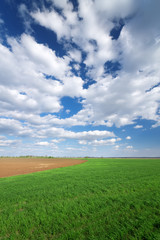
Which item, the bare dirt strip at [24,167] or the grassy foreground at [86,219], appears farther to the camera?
the bare dirt strip at [24,167]

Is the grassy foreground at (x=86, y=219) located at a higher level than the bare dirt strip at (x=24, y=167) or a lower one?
lower

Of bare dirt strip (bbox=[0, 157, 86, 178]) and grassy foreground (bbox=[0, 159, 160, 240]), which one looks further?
bare dirt strip (bbox=[0, 157, 86, 178])

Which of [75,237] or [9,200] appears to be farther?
[9,200]

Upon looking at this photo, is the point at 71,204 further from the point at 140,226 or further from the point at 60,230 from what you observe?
the point at 140,226

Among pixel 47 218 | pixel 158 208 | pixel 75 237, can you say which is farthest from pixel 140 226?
pixel 47 218

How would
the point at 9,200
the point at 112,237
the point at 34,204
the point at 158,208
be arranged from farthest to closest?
the point at 9,200 < the point at 34,204 < the point at 158,208 < the point at 112,237

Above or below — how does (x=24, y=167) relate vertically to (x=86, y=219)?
above

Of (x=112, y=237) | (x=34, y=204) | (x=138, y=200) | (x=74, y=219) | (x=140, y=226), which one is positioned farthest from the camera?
(x=34, y=204)

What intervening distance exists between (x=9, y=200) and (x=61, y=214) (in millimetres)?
5377

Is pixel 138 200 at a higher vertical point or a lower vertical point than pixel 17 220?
higher

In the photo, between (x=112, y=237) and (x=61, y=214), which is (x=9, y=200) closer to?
(x=61, y=214)

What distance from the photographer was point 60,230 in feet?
16.2

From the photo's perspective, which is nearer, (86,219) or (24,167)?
(86,219)

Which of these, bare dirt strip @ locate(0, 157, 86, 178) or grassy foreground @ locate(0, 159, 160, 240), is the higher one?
bare dirt strip @ locate(0, 157, 86, 178)
